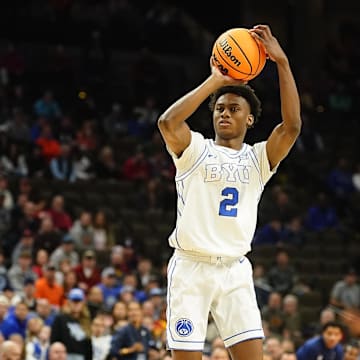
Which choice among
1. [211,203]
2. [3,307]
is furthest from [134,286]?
[211,203]

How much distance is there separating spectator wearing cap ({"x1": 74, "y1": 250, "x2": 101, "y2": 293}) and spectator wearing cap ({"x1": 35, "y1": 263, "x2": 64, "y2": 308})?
33.8 inches

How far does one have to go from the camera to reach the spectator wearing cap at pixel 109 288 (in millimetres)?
12500

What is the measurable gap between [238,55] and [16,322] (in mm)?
6071

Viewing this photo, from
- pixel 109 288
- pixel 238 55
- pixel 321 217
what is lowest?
pixel 109 288

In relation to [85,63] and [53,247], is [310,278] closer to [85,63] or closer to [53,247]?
[53,247]

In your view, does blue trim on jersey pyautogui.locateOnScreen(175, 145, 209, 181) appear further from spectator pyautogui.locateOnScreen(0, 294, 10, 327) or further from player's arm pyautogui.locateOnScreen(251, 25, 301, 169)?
spectator pyautogui.locateOnScreen(0, 294, 10, 327)

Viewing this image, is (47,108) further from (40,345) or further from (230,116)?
(230,116)

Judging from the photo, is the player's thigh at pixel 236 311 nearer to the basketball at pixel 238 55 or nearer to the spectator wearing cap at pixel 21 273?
the basketball at pixel 238 55

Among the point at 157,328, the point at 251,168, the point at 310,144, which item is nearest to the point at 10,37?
the point at 310,144

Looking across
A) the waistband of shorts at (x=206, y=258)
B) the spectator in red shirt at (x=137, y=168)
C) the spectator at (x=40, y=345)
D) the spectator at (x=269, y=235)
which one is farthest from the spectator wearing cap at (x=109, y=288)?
the waistband of shorts at (x=206, y=258)

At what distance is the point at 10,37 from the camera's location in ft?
64.7

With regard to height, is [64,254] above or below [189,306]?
above

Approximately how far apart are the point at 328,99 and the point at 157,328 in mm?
10488

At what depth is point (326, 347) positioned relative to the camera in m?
10.2
